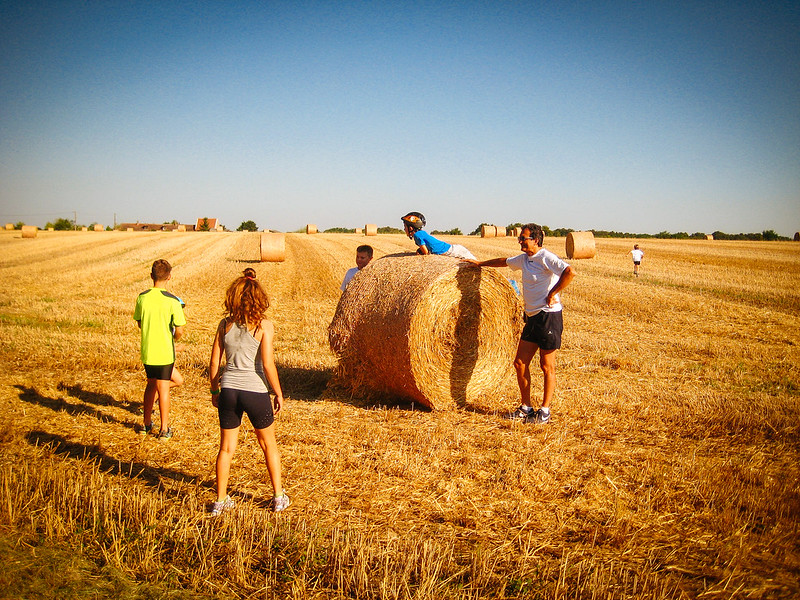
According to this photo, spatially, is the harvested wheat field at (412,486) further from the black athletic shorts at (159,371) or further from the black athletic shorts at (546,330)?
the black athletic shorts at (546,330)

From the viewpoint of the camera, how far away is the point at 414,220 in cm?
677

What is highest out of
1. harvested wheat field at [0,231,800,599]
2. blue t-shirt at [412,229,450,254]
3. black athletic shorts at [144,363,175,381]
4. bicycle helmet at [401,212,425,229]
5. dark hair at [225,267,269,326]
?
bicycle helmet at [401,212,425,229]

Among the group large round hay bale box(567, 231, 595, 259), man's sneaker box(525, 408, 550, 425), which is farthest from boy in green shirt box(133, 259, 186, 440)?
large round hay bale box(567, 231, 595, 259)

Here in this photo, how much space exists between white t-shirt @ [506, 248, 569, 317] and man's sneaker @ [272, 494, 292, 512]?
330 centimetres

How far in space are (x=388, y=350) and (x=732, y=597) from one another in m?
3.91

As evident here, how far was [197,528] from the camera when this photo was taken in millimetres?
3623

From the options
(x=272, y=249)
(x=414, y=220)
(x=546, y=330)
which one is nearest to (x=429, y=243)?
(x=414, y=220)

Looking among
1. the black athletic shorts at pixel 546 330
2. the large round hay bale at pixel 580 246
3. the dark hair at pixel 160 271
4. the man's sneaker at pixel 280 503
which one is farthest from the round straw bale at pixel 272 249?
the man's sneaker at pixel 280 503

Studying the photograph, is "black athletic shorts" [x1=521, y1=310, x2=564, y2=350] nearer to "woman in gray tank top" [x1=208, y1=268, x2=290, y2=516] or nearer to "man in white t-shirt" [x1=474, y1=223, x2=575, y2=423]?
"man in white t-shirt" [x1=474, y1=223, x2=575, y2=423]

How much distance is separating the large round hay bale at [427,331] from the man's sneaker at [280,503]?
92.6 inches

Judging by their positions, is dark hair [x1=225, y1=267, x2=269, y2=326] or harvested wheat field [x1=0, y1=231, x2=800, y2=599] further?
dark hair [x1=225, y1=267, x2=269, y2=326]

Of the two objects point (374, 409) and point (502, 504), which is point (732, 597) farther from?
point (374, 409)

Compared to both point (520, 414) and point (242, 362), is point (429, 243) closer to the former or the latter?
point (520, 414)

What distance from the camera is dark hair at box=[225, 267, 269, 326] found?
387cm
